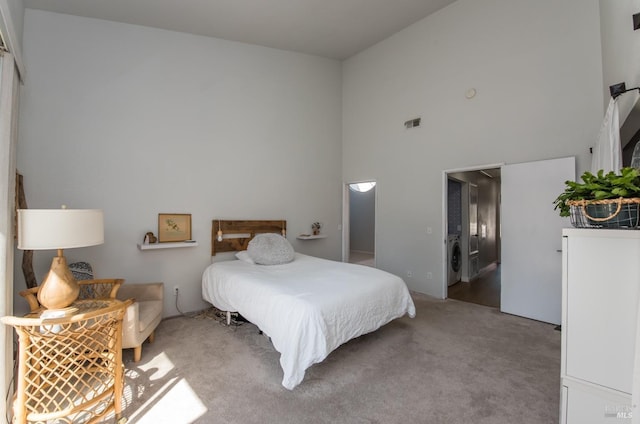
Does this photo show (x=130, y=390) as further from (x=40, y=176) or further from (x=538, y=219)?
(x=538, y=219)

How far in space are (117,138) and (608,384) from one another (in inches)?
185

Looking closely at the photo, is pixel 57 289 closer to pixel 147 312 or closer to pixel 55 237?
pixel 55 237

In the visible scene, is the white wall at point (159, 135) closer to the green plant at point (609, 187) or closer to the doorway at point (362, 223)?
the green plant at point (609, 187)

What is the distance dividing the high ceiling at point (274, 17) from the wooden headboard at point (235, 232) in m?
2.72

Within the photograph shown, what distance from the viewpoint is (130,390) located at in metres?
2.09

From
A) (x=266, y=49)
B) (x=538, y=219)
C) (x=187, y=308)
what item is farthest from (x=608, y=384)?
(x=266, y=49)

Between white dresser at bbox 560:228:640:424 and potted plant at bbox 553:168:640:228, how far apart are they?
81mm

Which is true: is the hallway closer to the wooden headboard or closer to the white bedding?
the white bedding

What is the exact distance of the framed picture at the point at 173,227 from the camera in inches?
145

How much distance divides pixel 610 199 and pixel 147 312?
347 centimetres

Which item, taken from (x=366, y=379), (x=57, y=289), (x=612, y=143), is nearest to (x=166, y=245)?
(x=57, y=289)

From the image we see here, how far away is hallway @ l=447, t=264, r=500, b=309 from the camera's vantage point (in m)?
4.24

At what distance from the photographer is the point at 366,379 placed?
222 cm

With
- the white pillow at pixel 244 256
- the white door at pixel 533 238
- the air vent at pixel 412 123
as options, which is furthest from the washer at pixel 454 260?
the white pillow at pixel 244 256
